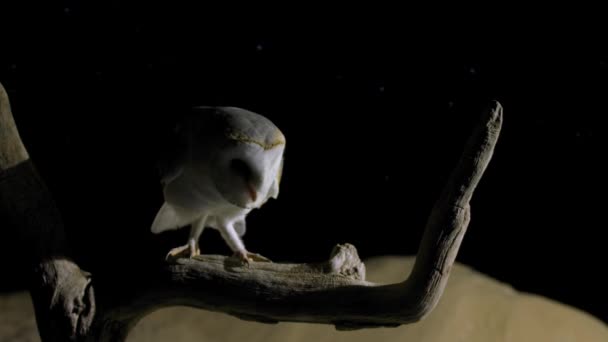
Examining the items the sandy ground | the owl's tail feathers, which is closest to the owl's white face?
the owl's tail feathers

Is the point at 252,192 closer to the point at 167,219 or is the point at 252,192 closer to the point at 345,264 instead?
the point at 345,264

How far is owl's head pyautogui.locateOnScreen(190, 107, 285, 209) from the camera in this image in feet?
3.58

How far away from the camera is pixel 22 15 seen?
6.30 ft

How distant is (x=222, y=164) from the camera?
1111 mm

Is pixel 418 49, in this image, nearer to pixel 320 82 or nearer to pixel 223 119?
pixel 320 82

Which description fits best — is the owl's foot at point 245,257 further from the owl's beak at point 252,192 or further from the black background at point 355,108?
the black background at point 355,108

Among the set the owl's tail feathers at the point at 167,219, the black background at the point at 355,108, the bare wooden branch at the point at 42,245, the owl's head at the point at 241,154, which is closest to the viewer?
the owl's head at the point at 241,154

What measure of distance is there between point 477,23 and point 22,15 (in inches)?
58.3

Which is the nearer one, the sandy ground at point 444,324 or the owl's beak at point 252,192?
the owl's beak at point 252,192

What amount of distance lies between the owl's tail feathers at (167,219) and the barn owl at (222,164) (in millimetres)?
102

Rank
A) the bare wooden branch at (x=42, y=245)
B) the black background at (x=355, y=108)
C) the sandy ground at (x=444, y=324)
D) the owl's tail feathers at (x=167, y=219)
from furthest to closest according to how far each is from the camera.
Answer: the sandy ground at (x=444, y=324) → the black background at (x=355, y=108) → the owl's tail feathers at (x=167, y=219) → the bare wooden branch at (x=42, y=245)

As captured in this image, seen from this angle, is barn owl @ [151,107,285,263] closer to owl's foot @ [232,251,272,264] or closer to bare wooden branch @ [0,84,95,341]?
owl's foot @ [232,251,272,264]

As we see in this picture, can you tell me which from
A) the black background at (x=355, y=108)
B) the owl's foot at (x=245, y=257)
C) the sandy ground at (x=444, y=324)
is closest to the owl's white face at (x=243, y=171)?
the owl's foot at (x=245, y=257)

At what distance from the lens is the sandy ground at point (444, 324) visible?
200 cm
